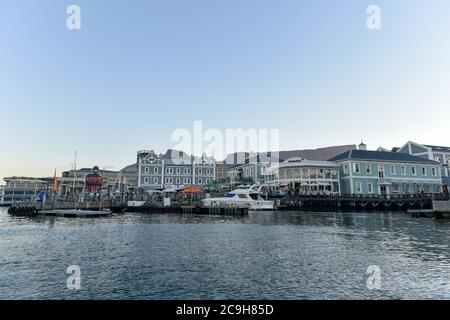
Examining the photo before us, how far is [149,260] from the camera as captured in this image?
15.2 metres

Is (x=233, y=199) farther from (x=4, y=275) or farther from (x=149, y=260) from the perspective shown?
(x=4, y=275)

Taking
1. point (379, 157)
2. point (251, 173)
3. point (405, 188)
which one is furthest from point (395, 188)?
point (251, 173)

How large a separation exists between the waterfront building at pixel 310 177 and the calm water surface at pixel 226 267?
42103 mm

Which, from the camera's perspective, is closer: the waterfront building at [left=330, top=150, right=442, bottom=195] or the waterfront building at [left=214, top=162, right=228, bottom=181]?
the waterfront building at [left=330, top=150, right=442, bottom=195]

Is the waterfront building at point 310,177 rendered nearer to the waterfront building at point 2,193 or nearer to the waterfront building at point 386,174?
the waterfront building at point 386,174

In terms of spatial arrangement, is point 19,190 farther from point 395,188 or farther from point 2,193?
point 395,188

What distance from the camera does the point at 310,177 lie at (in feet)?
212

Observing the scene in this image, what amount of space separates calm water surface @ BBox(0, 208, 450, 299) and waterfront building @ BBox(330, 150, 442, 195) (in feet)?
144

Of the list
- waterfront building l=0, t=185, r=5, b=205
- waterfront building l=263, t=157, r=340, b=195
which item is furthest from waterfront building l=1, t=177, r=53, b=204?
waterfront building l=263, t=157, r=340, b=195

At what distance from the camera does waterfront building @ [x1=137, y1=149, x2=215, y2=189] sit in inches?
3408

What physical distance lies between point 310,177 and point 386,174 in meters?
17.2

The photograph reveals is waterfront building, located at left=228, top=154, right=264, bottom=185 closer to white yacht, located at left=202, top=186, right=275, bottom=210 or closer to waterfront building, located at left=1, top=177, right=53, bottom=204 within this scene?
white yacht, located at left=202, top=186, right=275, bottom=210

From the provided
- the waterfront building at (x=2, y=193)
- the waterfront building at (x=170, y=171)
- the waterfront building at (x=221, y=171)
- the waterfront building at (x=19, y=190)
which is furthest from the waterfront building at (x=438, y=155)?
the waterfront building at (x=2, y=193)

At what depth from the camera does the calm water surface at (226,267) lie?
1048 cm
